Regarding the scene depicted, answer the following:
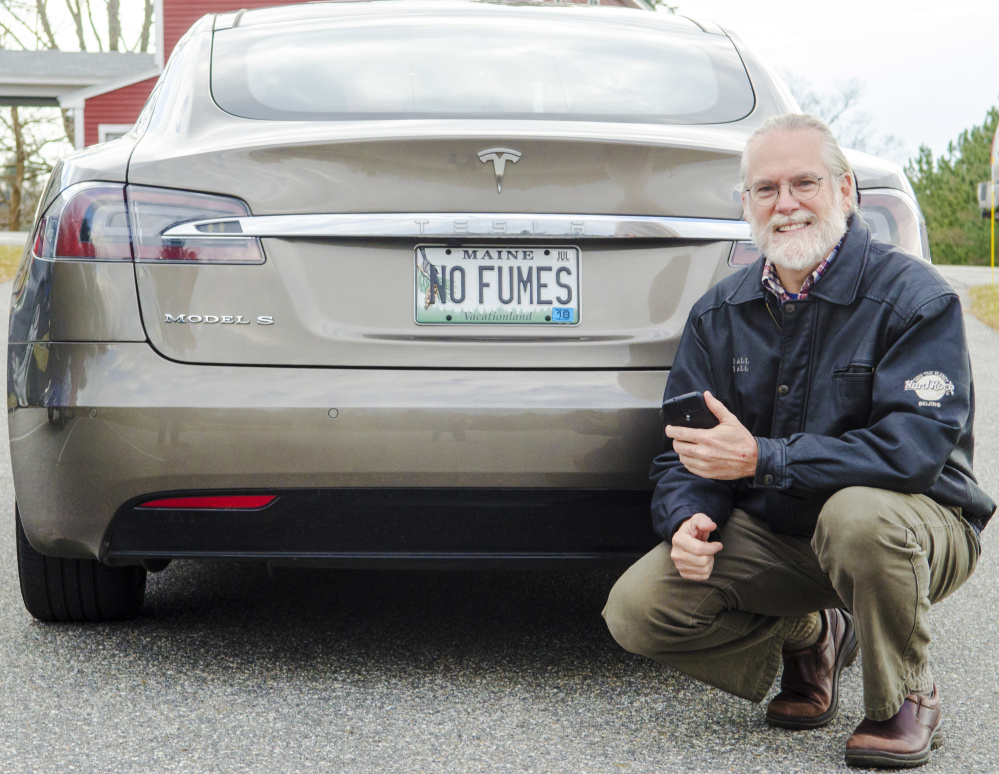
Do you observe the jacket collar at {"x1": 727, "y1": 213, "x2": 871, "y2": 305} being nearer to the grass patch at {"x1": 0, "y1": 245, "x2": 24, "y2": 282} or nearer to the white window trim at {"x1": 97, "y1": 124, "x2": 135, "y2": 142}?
the grass patch at {"x1": 0, "y1": 245, "x2": 24, "y2": 282}

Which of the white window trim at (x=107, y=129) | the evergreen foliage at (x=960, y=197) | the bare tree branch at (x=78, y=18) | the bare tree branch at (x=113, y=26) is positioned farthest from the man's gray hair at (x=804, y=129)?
the bare tree branch at (x=78, y=18)

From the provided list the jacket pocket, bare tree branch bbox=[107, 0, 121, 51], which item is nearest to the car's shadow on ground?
the jacket pocket

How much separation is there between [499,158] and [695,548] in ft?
2.86

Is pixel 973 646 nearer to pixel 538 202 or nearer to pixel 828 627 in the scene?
pixel 828 627

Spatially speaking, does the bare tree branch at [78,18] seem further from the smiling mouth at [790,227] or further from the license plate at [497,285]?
the smiling mouth at [790,227]

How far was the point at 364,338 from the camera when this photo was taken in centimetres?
243

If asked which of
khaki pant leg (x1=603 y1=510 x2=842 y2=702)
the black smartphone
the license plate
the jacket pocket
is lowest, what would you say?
khaki pant leg (x1=603 y1=510 x2=842 y2=702)

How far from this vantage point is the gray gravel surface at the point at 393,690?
2291 millimetres

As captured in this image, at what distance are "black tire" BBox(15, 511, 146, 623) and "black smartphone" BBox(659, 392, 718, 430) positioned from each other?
1494 millimetres

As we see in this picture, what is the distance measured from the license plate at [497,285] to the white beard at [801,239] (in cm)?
39

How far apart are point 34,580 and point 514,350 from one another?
4.63ft

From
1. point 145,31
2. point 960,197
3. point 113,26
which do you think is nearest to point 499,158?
point 960,197

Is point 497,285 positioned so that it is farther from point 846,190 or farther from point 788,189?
point 846,190

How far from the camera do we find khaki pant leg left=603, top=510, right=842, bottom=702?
2.40 m
